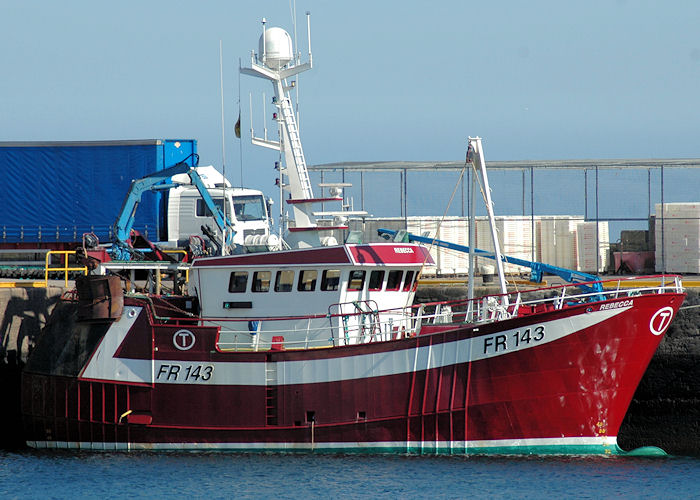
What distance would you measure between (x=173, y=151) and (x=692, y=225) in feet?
50.1

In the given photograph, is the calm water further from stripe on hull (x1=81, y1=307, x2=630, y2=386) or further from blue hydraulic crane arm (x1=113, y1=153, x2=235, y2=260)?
blue hydraulic crane arm (x1=113, y1=153, x2=235, y2=260)

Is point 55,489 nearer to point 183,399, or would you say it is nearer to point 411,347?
point 183,399

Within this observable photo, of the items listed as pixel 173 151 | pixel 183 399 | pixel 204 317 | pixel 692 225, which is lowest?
pixel 183 399

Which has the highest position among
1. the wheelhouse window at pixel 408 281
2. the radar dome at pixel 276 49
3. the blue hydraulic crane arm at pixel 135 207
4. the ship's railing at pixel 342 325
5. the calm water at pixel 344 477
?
the radar dome at pixel 276 49

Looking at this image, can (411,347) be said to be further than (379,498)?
Yes

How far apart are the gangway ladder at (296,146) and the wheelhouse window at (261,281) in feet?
7.43

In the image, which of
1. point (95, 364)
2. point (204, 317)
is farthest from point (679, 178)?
point (95, 364)

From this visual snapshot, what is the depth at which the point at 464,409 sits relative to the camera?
70.9ft

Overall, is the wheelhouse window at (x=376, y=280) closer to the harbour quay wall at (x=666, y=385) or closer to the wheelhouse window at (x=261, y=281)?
the wheelhouse window at (x=261, y=281)

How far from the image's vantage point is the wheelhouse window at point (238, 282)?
23.4 metres

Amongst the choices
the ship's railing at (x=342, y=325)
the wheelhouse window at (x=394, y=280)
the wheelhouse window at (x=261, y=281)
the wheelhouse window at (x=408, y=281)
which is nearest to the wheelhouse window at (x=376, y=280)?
the wheelhouse window at (x=394, y=280)

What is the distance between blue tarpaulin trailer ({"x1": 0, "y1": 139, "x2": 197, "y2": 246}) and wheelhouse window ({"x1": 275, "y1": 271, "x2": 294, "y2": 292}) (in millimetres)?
11014

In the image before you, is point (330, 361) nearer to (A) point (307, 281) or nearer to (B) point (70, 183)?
(A) point (307, 281)

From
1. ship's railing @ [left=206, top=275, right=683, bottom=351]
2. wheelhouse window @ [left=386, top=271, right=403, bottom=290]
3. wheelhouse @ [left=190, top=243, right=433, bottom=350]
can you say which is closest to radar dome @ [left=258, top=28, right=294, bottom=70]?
wheelhouse @ [left=190, top=243, right=433, bottom=350]
